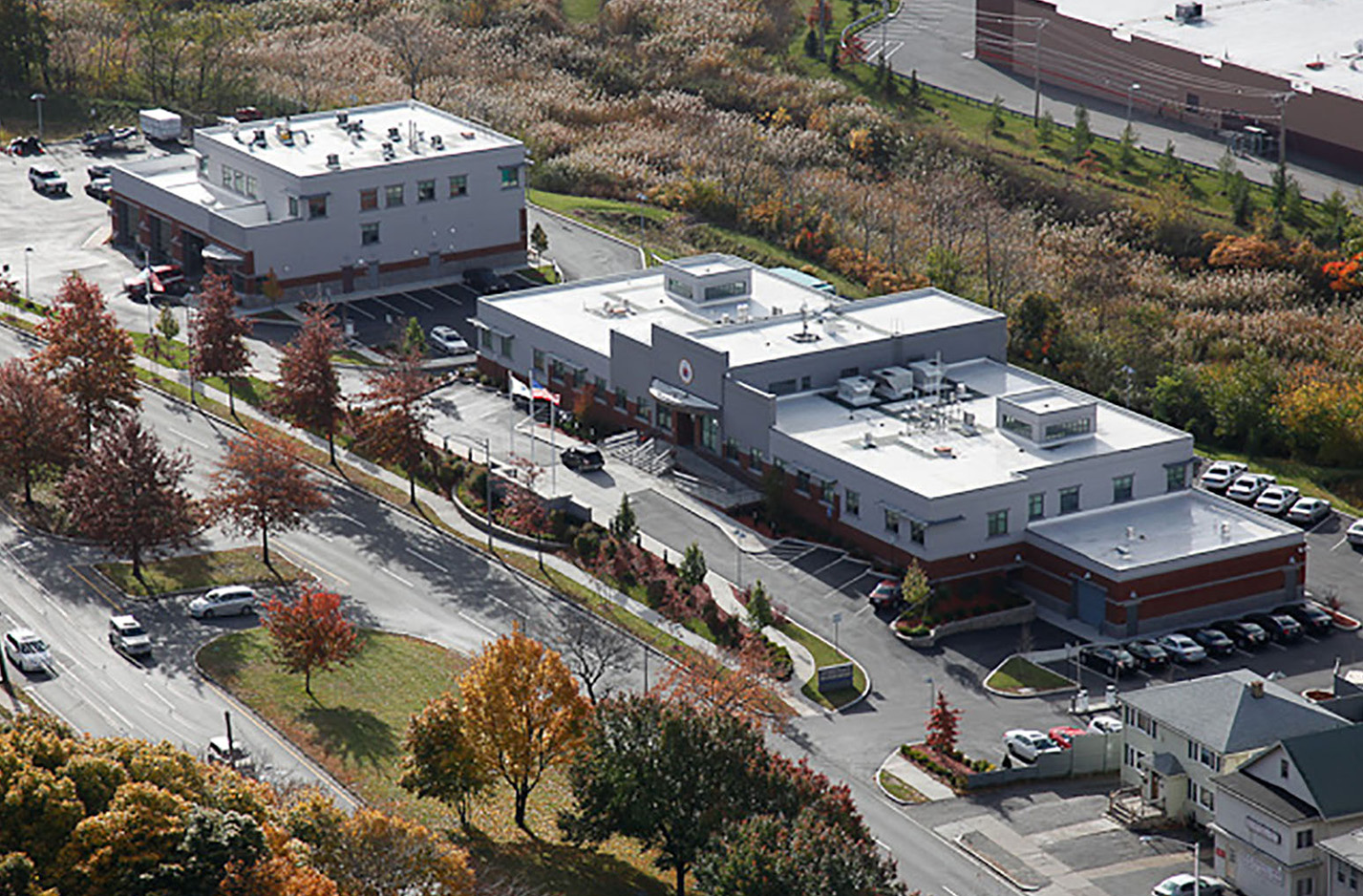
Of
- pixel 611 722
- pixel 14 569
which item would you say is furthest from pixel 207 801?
pixel 14 569

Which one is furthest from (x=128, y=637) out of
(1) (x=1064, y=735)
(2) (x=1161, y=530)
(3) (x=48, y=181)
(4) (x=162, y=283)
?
(3) (x=48, y=181)

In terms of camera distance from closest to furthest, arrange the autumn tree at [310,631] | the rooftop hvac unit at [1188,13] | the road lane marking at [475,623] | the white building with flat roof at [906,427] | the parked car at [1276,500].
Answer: the autumn tree at [310,631] → the road lane marking at [475,623] → the white building with flat roof at [906,427] → the parked car at [1276,500] → the rooftop hvac unit at [1188,13]

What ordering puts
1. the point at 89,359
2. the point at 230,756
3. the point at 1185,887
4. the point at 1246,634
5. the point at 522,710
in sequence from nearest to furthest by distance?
1. the point at 1185,887
2. the point at 522,710
3. the point at 230,756
4. the point at 1246,634
5. the point at 89,359

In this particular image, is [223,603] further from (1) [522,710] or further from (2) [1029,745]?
(2) [1029,745]

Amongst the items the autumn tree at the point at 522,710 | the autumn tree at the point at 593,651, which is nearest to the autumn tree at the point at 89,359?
the autumn tree at the point at 593,651

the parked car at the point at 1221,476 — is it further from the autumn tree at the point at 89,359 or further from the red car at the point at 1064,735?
the autumn tree at the point at 89,359

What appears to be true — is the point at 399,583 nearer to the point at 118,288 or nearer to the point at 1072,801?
the point at 1072,801
